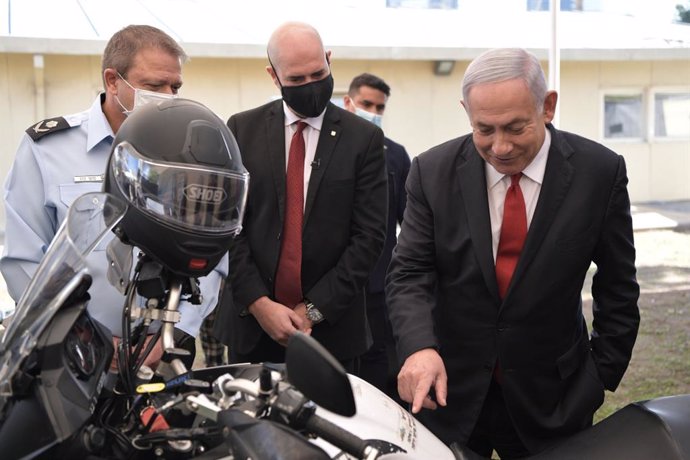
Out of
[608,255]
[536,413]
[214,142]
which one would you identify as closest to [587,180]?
[608,255]

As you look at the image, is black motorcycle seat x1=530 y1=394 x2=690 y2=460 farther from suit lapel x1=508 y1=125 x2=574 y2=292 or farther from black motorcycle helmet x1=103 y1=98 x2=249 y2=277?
black motorcycle helmet x1=103 y1=98 x2=249 y2=277

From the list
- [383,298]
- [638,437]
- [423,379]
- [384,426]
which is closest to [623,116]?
[383,298]

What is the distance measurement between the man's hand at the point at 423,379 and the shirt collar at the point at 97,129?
1.35m

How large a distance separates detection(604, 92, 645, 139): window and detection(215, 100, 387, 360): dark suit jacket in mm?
15239

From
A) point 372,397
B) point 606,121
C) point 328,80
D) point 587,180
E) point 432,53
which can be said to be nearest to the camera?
point 372,397

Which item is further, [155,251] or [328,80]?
[328,80]

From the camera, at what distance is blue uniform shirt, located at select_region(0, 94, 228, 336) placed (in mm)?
2662

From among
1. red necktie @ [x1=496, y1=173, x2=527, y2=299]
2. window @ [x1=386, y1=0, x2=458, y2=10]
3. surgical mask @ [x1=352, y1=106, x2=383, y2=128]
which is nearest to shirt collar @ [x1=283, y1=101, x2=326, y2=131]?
red necktie @ [x1=496, y1=173, x2=527, y2=299]

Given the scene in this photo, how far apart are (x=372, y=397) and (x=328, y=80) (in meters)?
2.04

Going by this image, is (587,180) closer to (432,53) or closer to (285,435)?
(285,435)

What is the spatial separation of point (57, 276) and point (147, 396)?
290 millimetres

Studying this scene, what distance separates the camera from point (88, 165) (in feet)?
9.58

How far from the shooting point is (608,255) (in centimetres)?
254

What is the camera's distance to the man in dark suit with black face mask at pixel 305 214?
11.4 feet
